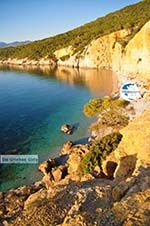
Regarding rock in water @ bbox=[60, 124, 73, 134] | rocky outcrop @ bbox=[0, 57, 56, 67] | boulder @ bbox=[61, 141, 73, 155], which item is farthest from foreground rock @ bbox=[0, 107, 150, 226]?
rocky outcrop @ bbox=[0, 57, 56, 67]

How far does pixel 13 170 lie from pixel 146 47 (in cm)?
4136

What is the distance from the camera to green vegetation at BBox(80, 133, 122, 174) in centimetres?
2322

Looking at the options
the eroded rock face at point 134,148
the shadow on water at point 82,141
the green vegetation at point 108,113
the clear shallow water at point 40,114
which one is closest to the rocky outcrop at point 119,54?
the clear shallow water at point 40,114

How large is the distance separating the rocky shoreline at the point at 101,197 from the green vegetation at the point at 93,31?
65.5 meters

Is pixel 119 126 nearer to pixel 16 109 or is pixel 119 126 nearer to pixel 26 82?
pixel 16 109

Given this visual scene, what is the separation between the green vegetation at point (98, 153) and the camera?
23.2 meters

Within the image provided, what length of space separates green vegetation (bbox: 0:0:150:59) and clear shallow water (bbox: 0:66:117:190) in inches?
879

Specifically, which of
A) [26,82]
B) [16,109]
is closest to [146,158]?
[16,109]

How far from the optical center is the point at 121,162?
1997 cm

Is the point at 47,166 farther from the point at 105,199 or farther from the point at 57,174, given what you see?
the point at 105,199

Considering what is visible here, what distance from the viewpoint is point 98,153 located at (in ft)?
78.9

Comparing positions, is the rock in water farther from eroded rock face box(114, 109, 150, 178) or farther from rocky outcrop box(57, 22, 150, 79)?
rocky outcrop box(57, 22, 150, 79)

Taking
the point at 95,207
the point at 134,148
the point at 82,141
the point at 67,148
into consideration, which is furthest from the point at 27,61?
the point at 95,207

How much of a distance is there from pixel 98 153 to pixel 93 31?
100201mm
